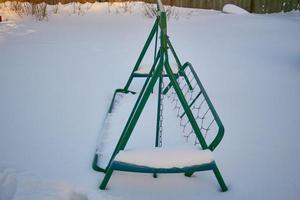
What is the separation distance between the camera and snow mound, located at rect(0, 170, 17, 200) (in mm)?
2599

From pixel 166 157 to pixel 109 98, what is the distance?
212 cm

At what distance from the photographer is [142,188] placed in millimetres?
2709

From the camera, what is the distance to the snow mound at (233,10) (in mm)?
10187

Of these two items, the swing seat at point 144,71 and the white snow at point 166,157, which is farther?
the swing seat at point 144,71

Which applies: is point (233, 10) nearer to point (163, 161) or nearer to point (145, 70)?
point (145, 70)

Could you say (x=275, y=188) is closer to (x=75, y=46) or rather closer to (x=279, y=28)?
(x=75, y=46)

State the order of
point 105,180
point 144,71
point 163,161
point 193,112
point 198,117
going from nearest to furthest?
point 163,161 < point 105,180 < point 198,117 < point 193,112 < point 144,71

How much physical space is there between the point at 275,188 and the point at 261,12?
9.13 metres

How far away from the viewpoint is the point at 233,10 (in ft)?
33.6

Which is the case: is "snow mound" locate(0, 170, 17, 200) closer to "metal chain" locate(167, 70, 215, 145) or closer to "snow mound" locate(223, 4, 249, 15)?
"metal chain" locate(167, 70, 215, 145)

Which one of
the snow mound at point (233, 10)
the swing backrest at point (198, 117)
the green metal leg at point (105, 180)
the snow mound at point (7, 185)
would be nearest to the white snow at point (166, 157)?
the green metal leg at point (105, 180)

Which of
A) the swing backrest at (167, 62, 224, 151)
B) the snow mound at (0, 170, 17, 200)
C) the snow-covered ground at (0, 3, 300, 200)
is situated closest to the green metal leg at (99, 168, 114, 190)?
the snow-covered ground at (0, 3, 300, 200)

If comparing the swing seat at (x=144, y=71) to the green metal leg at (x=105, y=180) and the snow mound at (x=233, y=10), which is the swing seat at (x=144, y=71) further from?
the snow mound at (x=233, y=10)

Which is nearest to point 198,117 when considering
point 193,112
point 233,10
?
point 193,112
